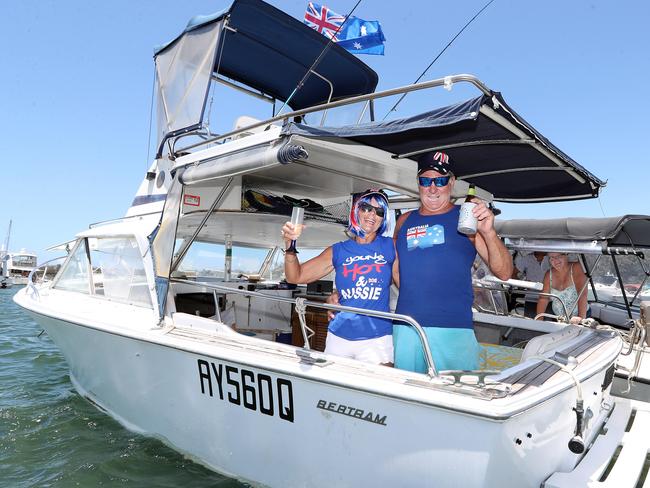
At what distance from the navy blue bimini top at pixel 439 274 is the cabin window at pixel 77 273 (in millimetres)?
3960

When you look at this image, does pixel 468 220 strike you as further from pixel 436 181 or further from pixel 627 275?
pixel 627 275

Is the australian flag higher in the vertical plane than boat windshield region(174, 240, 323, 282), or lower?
→ higher

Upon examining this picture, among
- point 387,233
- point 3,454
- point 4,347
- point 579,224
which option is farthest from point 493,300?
point 4,347

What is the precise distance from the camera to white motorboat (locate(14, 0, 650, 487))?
224 centimetres

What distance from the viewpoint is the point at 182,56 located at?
5.02 metres

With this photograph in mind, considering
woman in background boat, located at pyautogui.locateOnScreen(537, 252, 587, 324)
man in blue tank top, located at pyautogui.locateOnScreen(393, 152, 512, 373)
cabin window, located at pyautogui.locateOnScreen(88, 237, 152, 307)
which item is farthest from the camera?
woman in background boat, located at pyautogui.locateOnScreen(537, 252, 587, 324)

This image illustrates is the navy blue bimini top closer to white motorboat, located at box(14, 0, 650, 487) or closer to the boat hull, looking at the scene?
white motorboat, located at box(14, 0, 650, 487)

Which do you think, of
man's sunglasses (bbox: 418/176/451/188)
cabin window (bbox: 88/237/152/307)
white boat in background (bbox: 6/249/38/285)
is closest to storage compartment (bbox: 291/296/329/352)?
cabin window (bbox: 88/237/152/307)

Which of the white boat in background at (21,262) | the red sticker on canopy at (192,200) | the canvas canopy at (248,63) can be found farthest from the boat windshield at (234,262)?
the white boat in background at (21,262)

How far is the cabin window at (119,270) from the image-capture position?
4.20m

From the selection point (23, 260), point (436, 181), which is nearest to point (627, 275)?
point (436, 181)

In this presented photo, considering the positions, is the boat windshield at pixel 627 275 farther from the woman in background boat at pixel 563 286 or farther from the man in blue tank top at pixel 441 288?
the man in blue tank top at pixel 441 288

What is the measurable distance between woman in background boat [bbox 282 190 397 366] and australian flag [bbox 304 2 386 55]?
16.5 ft

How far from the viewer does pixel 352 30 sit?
7047 millimetres
